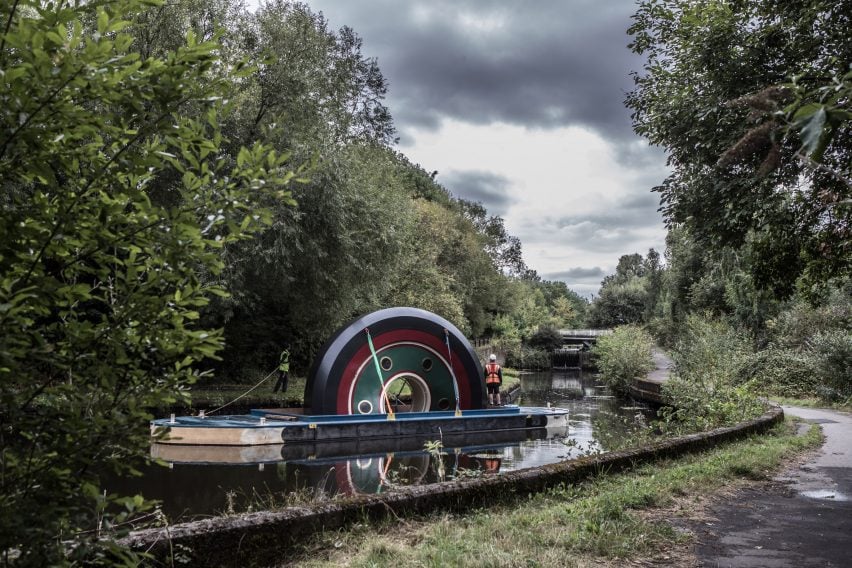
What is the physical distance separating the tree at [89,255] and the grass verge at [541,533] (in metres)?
2.45

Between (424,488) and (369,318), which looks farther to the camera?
(369,318)

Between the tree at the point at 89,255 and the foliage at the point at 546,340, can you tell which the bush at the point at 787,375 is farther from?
the foliage at the point at 546,340

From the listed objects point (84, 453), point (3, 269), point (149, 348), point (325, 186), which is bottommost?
point (84, 453)

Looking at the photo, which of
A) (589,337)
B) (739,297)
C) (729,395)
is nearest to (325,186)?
(729,395)

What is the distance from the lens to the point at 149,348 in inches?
91.2

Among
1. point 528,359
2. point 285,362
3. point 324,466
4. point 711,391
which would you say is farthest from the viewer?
point 528,359

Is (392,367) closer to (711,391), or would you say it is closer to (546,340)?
(711,391)

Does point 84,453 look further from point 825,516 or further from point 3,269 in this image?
point 825,516

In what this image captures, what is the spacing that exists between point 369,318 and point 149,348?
43.9 ft

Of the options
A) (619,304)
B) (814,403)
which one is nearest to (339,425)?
(814,403)

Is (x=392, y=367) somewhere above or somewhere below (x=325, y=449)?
above

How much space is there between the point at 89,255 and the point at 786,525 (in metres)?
5.94

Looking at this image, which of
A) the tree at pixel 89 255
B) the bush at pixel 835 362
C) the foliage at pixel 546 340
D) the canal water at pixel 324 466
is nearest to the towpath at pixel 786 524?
the canal water at pixel 324 466

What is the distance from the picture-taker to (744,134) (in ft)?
24.0
